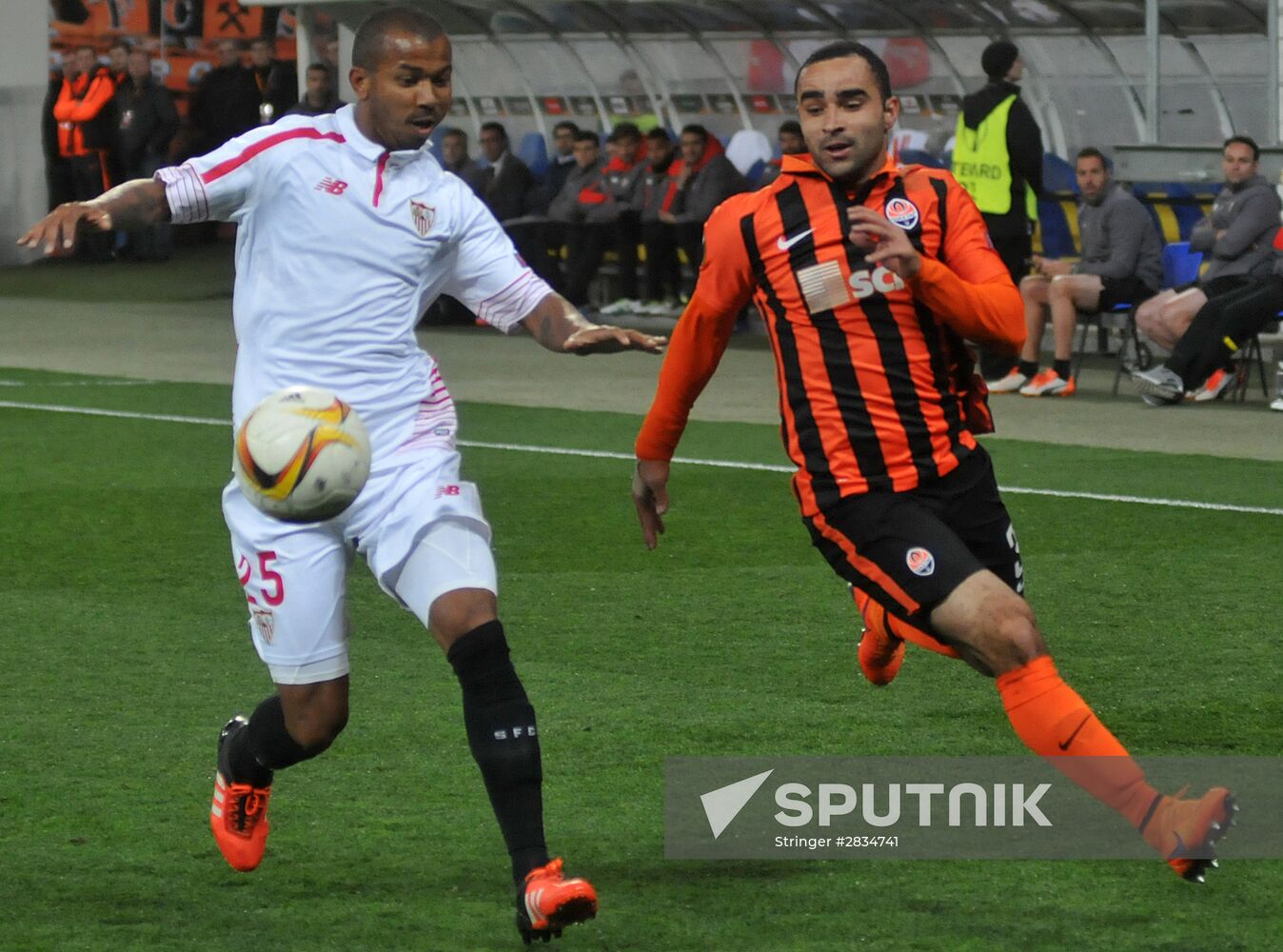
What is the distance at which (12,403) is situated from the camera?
15.1m

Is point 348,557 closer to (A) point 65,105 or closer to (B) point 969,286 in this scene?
(B) point 969,286

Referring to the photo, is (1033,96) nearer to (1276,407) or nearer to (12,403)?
(1276,407)

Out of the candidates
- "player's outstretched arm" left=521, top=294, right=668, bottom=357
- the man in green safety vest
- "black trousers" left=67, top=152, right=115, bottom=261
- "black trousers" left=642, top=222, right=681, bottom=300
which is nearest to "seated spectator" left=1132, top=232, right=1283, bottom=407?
the man in green safety vest

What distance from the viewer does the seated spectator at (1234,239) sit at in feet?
46.1

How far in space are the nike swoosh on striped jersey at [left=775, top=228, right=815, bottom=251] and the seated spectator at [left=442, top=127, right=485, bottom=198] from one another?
51.5 feet

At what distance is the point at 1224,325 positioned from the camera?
14.0 metres

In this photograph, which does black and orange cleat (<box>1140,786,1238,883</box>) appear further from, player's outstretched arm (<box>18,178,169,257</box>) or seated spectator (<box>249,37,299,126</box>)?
seated spectator (<box>249,37,299,126</box>)

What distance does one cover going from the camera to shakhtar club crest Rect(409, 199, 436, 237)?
5.01 meters

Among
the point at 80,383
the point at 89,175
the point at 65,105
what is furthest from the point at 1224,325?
the point at 65,105

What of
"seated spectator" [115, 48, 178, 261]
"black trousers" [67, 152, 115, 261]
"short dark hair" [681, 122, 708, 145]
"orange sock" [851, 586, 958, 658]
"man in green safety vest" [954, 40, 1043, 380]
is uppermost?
"orange sock" [851, 586, 958, 658]

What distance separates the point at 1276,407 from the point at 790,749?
28.8 feet

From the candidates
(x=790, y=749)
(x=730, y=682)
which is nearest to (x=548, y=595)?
(x=730, y=682)

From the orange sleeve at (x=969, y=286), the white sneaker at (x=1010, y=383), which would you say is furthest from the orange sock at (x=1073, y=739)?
the white sneaker at (x=1010, y=383)

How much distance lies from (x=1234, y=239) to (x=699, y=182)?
589 centimetres
